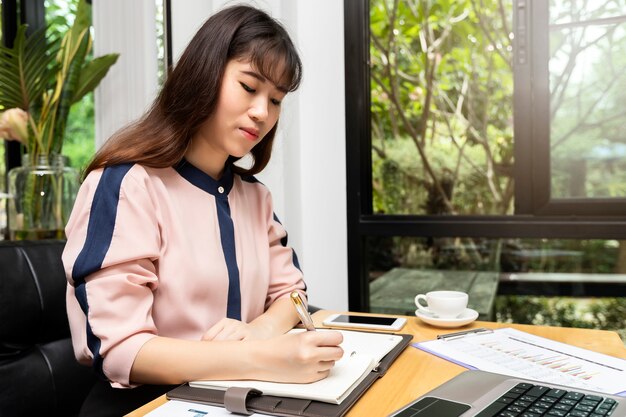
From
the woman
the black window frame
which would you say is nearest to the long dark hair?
the woman

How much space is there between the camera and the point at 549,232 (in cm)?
213

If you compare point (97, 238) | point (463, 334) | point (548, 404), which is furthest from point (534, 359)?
point (97, 238)

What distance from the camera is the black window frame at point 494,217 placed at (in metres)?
2.12

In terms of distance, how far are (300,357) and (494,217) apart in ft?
5.30

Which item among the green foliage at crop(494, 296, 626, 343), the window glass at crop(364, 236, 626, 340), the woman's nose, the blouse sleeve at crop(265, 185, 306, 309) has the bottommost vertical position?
the green foliage at crop(494, 296, 626, 343)

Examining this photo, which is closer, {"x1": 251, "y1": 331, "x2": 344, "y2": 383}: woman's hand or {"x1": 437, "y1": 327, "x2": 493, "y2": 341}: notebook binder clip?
{"x1": 251, "y1": 331, "x2": 344, "y2": 383}: woman's hand

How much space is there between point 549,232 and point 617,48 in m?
0.73

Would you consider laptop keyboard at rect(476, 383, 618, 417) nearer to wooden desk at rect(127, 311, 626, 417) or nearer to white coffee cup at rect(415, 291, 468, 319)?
wooden desk at rect(127, 311, 626, 417)

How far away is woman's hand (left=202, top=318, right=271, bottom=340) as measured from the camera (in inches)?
40.3

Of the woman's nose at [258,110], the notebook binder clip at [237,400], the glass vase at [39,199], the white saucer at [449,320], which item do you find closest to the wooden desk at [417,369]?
the white saucer at [449,320]

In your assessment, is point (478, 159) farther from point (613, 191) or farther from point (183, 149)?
point (183, 149)

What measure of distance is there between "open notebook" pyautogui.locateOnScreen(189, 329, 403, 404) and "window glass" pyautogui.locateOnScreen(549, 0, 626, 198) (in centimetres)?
149

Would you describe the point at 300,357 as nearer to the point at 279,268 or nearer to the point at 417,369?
the point at 417,369

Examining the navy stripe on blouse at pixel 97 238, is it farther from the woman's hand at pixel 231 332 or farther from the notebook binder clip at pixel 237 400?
the notebook binder clip at pixel 237 400
